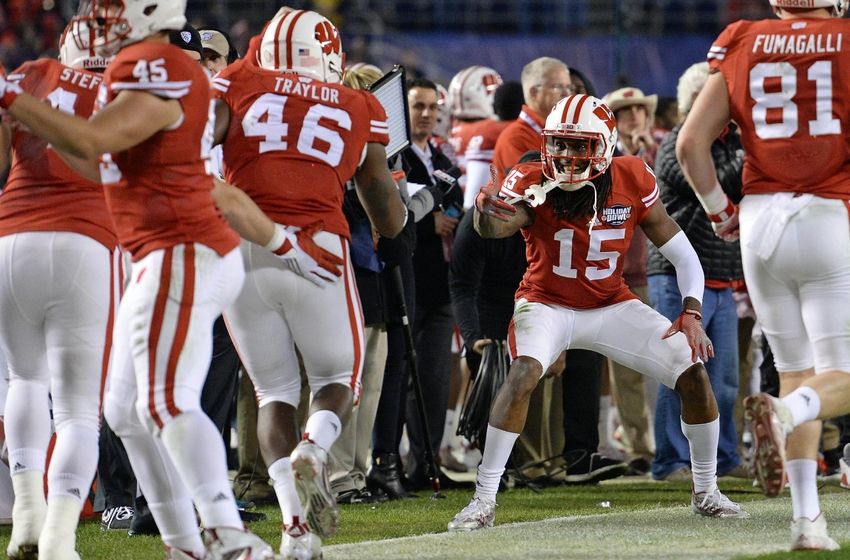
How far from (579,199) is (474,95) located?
3.82m

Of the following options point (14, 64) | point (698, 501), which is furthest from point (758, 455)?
point (14, 64)

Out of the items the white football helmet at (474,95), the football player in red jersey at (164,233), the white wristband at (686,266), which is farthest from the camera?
the white football helmet at (474,95)

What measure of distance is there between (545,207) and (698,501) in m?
1.39

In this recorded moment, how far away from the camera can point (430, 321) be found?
7.75m

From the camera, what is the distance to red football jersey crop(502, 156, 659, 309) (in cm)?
614

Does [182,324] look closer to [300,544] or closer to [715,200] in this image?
[300,544]

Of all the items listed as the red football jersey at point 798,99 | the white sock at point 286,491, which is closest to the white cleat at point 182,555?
the white sock at point 286,491

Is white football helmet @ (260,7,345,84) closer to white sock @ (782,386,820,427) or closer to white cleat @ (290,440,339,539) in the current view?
white cleat @ (290,440,339,539)

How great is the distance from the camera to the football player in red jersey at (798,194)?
4.80 m

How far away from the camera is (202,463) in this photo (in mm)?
4195

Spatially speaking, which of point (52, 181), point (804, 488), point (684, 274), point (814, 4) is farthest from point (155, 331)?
point (684, 274)

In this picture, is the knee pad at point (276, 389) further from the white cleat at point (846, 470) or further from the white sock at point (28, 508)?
the white cleat at point (846, 470)

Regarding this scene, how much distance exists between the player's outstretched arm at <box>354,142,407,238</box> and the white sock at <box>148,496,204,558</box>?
1.36m

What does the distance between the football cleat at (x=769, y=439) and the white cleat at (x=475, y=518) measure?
1454mm
